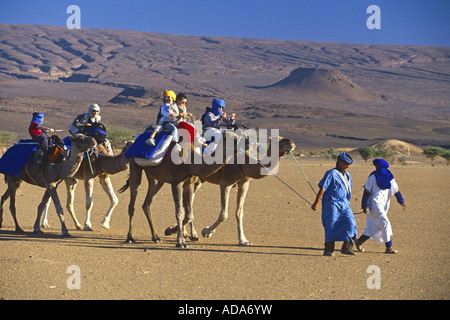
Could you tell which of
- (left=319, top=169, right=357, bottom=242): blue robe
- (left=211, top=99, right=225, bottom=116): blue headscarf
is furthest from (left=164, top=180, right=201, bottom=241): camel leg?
(left=319, top=169, right=357, bottom=242): blue robe

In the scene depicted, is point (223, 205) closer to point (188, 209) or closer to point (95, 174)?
point (188, 209)

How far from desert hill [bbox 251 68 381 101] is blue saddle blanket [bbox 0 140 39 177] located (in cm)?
12261

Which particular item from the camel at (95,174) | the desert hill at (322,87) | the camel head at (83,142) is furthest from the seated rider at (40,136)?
the desert hill at (322,87)

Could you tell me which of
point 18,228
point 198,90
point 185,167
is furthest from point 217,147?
point 198,90

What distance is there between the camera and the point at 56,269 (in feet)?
32.1

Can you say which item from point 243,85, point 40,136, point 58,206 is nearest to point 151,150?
point 58,206

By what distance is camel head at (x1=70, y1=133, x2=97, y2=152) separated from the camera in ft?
41.1

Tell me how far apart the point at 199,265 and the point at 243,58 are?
176 meters

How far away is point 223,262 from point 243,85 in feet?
445

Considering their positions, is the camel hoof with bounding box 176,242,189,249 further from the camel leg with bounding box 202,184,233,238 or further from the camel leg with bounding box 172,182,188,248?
the camel leg with bounding box 202,184,233,238

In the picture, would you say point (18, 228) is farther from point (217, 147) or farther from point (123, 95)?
point (123, 95)

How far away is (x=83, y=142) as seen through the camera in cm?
1265

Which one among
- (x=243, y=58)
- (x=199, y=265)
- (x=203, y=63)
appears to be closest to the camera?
(x=199, y=265)

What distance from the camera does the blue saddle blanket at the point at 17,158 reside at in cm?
1318
